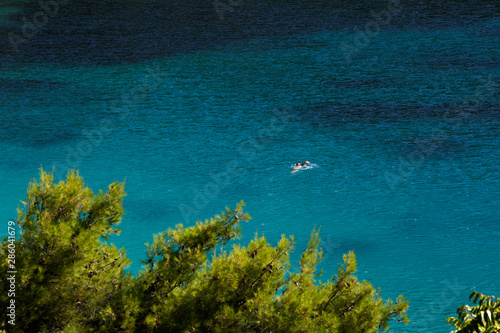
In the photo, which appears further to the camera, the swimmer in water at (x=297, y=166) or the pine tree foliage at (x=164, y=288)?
the swimmer in water at (x=297, y=166)

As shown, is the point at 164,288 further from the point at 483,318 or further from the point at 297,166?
the point at 297,166

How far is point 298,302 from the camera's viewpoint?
4668 mm

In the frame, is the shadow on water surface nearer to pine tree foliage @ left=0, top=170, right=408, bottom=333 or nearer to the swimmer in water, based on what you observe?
the swimmer in water

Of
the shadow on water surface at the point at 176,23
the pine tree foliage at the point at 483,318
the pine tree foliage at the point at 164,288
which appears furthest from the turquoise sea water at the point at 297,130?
the pine tree foliage at the point at 483,318

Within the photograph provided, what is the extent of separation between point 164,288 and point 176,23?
23.7 metres

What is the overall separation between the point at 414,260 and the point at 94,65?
15.7 meters

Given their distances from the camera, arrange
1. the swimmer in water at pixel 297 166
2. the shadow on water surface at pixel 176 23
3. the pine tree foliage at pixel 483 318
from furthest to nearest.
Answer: the shadow on water surface at pixel 176 23
the swimmer in water at pixel 297 166
the pine tree foliage at pixel 483 318

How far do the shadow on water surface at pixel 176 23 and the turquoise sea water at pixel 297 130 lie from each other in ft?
0.45

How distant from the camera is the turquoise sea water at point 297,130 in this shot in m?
12.1

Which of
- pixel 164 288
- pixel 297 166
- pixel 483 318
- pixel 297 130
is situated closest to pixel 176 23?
pixel 297 130

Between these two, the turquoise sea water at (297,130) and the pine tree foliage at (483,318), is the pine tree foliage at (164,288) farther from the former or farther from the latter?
the turquoise sea water at (297,130)

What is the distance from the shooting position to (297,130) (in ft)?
55.7

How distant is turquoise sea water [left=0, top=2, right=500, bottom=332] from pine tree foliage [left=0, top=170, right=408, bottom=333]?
4.94 metres

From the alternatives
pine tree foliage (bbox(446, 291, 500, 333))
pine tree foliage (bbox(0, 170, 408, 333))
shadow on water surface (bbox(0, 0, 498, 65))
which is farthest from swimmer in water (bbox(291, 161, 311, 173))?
shadow on water surface (bbox(0, 0, 498, 65))
